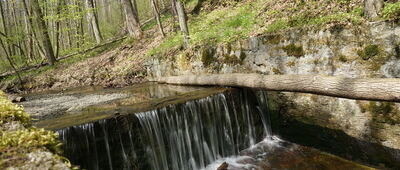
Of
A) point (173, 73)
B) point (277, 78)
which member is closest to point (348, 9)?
point (277, 78)

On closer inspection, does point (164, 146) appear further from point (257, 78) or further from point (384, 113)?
point (384, 113)

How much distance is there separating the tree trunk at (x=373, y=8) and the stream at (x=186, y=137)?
3090 mm

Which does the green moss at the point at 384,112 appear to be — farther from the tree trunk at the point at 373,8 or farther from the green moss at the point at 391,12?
the tree trunk at the point at 373,8

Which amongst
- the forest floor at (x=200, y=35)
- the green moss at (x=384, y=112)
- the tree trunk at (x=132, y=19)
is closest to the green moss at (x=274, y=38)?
the forest floor at (x=200, y=35)

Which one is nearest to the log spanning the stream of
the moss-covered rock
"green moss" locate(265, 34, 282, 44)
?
"green moss" locate(265, 34, 282, 44)

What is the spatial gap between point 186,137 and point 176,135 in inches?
11.2

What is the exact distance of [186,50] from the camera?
31.9 ft

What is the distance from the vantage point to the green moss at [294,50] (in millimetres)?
5816

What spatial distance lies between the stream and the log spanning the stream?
612mm

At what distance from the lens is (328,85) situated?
4355 millimetres

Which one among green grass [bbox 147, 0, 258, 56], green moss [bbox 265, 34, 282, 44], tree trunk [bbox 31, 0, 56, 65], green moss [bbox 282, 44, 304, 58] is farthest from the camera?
tree trunk [bbox 31, 0, 56, 65]

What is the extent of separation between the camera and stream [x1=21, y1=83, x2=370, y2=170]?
167 inches

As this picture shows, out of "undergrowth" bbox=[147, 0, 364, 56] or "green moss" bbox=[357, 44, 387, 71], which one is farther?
"undergrowth" bbox=[147, 0, 364, 56]

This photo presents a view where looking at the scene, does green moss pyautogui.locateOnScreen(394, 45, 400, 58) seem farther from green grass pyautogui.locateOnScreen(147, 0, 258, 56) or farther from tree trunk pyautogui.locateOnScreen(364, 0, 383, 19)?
green grass pyautogui.locateOnScreen(147, 0, 258, 56)
